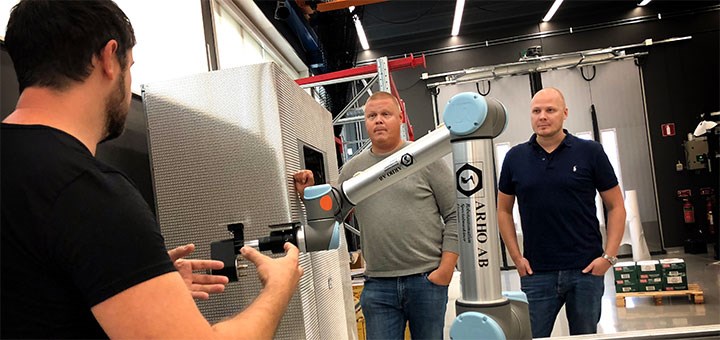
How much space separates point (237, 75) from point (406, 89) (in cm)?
739

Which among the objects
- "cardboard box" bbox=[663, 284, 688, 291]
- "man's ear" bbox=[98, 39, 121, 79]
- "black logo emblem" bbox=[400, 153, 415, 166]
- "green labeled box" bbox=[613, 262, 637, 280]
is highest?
"man's ear" bbox=[98, 39, 121, 79]

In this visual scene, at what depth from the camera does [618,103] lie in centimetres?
856

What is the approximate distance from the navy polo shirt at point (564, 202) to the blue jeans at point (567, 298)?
0.18ft

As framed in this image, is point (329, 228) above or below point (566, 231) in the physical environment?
above

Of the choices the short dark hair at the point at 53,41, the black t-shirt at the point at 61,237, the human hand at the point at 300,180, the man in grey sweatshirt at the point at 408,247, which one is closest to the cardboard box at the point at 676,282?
the man in grey sweatshirt at the point at 408,247

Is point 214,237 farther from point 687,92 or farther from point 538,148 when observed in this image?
point 687,92

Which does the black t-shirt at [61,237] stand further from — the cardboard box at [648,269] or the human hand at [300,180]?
the cardboard box at [648,269]

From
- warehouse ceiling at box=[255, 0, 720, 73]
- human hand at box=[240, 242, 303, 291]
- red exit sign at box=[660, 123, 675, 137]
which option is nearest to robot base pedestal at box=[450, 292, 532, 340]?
human hand at box=[240, 242, 303, 291]

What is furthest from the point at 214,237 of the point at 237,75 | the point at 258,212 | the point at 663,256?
the point at 663,256

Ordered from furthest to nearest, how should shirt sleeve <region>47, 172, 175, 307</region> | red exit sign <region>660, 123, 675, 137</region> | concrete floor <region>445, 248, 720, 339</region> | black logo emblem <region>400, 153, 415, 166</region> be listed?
red exit sign <region>660, 123, 675, 137</region> → concrete floor <region>445, 248, 720, 339</region> → black logo emblem <region>400, 153, 415, 166</region> → shirt sleeve <region>47, 172, 175, 307</region>

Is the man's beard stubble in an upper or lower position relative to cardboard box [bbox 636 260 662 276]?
upper

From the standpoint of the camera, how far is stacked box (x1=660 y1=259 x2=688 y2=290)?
5.19 m

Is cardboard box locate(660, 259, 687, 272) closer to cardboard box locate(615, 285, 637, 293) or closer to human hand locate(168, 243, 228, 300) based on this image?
cardboard box locate(615, 285, 637, 293)

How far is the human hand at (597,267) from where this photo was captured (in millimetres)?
2438
